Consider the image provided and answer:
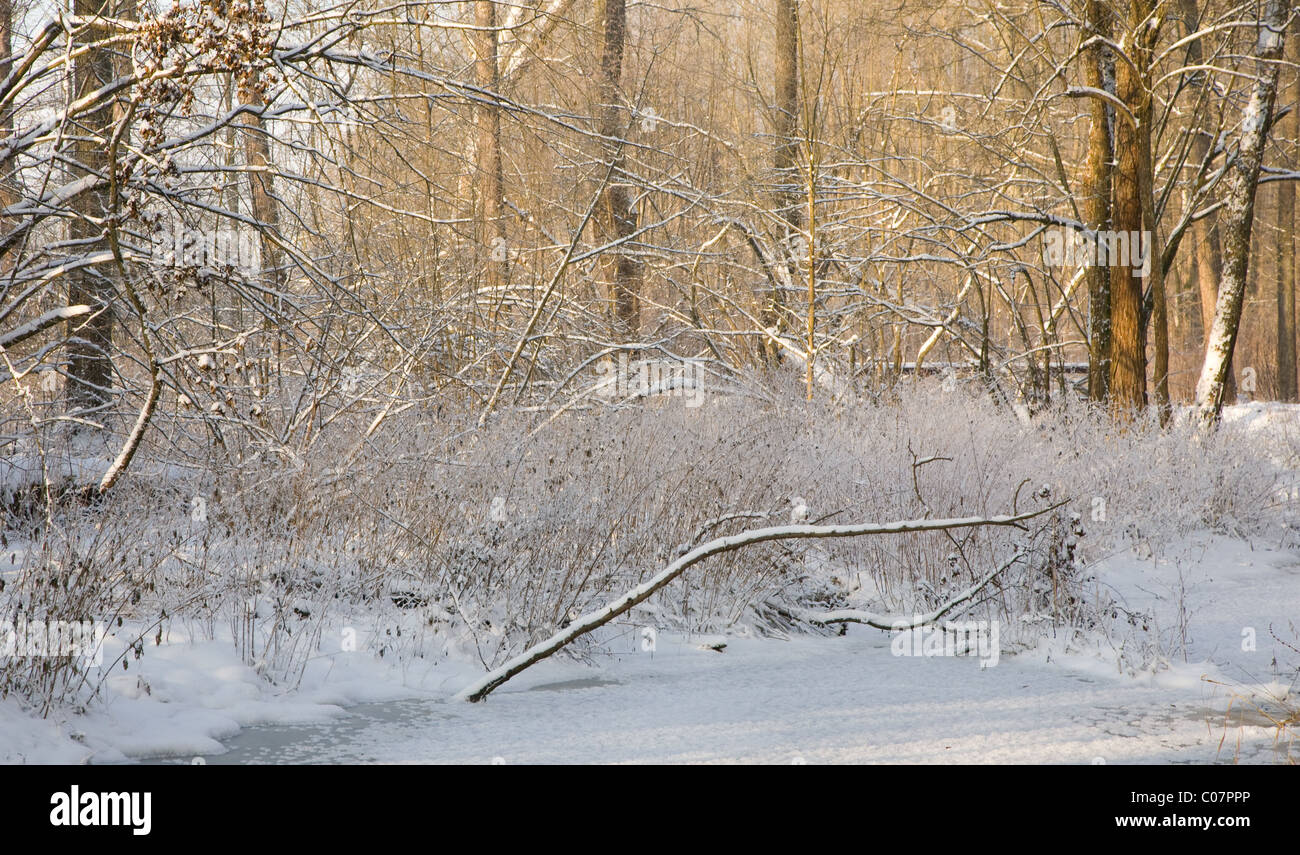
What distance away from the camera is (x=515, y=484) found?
6199 mm

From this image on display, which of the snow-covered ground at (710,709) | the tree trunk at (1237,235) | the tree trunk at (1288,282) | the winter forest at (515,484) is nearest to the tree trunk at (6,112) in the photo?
the winter forest at (515,484)

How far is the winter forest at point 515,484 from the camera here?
4.05 meters

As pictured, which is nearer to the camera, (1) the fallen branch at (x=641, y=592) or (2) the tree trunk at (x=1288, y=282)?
(1) the fallen branch at (x=641, y=592)

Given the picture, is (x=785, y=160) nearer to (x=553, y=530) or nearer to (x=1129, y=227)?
(x=1129, y=227)

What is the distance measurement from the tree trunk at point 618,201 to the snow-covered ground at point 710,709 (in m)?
7.87

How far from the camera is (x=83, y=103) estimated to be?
4.89m

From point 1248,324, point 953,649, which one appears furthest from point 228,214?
point 1248,324

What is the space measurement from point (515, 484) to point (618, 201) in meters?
8.95

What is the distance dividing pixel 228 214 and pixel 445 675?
2487 mm

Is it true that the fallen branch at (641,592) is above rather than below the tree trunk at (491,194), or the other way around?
below

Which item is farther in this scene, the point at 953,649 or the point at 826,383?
the point at 826,383

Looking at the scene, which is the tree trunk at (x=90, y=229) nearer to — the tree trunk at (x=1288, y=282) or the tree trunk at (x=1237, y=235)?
the tree trunk at (x=1237, y=235)
